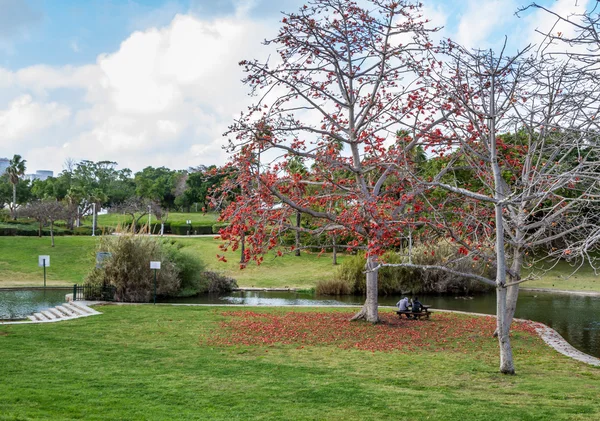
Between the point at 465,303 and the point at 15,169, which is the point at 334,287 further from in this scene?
the point at 15,169

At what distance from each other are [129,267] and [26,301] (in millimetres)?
5091

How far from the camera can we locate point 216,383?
383 inches

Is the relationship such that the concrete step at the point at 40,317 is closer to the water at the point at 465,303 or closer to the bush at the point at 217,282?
the water at the point at 465,303

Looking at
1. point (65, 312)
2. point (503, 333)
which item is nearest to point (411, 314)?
point (503, 333)

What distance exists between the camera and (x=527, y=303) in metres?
28.8

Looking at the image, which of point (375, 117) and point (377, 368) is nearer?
point (377, 368)

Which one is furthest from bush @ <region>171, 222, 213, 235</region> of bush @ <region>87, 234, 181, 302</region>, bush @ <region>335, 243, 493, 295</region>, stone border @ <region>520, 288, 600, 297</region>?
stone border @ <region>520, 288, 600, 297</region>

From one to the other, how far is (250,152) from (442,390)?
788 cm

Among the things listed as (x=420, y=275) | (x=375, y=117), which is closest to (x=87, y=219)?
(x=420, y=275)

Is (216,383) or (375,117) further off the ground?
(375,117)

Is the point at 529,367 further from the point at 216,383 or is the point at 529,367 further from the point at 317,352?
the point at 216,383

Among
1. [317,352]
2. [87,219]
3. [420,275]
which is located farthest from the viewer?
[87,219]

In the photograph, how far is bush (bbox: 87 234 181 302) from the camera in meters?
27.2

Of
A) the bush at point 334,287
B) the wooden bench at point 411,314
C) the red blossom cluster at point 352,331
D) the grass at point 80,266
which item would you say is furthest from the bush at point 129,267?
the wooden bench at point 411,314
